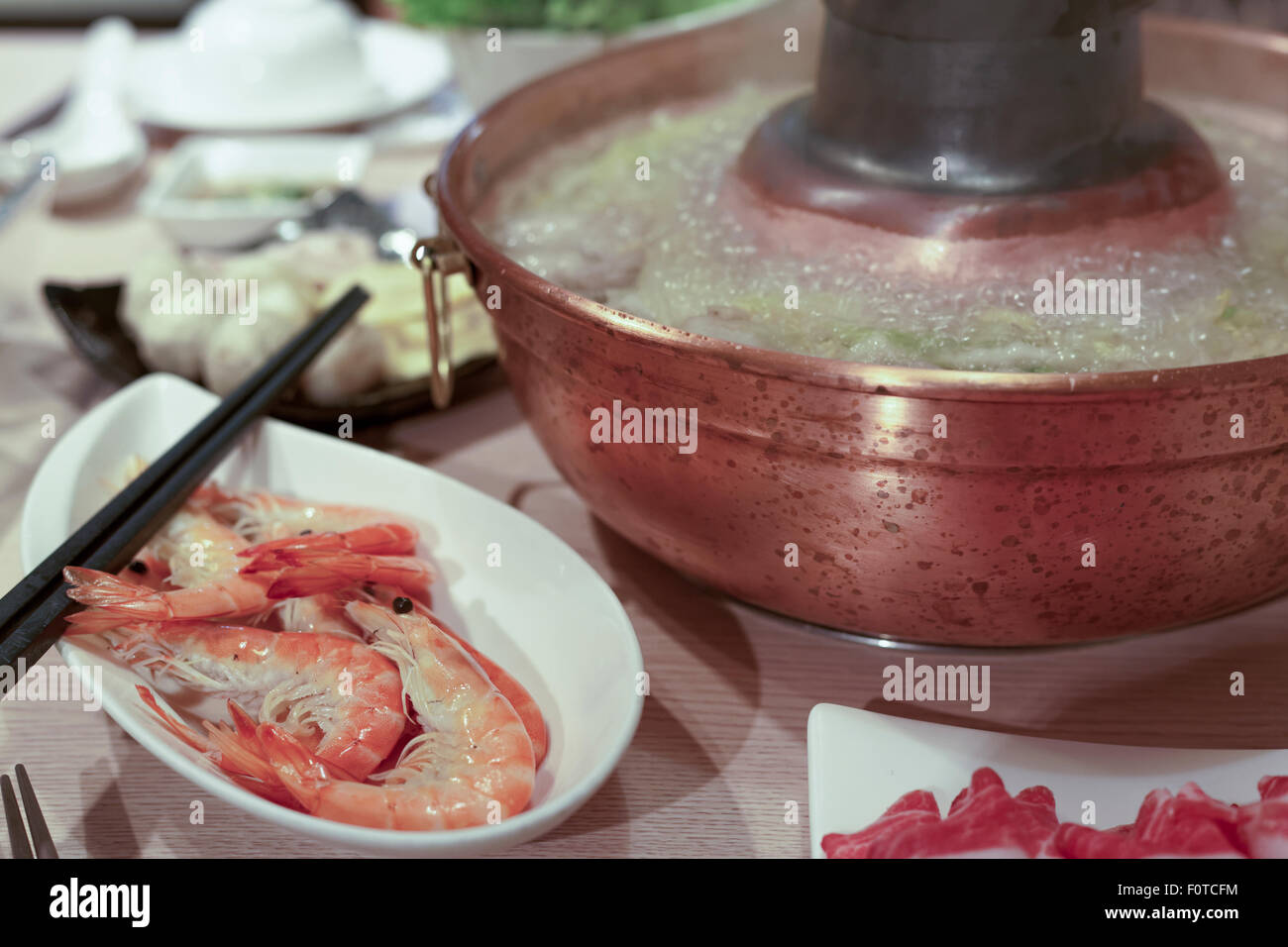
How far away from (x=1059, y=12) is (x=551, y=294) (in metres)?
0.55

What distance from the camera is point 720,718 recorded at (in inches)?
42.1

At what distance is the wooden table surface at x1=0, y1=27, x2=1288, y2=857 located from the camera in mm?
957

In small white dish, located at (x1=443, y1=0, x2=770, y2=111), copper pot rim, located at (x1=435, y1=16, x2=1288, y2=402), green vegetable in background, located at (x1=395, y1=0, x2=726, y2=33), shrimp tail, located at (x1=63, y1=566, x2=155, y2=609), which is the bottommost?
shrimp tail, located at (x1=63, y1=566, x2=155, y2=609)

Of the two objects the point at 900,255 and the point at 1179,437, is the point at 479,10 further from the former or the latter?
the point at 1179,437

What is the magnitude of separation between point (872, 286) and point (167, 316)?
1016 millimetres

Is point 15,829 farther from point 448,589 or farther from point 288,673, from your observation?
point 448,589

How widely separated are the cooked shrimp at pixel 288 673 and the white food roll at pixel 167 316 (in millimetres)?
649

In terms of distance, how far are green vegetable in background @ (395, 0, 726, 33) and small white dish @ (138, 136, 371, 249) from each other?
1.00 feet

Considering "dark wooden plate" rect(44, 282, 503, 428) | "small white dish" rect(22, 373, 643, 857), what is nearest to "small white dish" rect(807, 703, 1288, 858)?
"small white dish" rect(22, 373, 643, 857)

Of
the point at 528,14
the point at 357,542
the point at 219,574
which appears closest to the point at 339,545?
the point at 357,542

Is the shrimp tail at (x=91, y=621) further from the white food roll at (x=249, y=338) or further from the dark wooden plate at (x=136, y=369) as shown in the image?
the white food roll at (x=249, y=338)

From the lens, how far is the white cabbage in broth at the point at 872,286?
0.98 metres

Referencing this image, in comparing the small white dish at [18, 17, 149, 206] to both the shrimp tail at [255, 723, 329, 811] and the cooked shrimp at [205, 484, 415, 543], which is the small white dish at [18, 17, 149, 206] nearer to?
the cooked shrimp at [205, 484, 415, 543]

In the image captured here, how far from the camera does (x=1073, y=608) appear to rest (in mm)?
958
